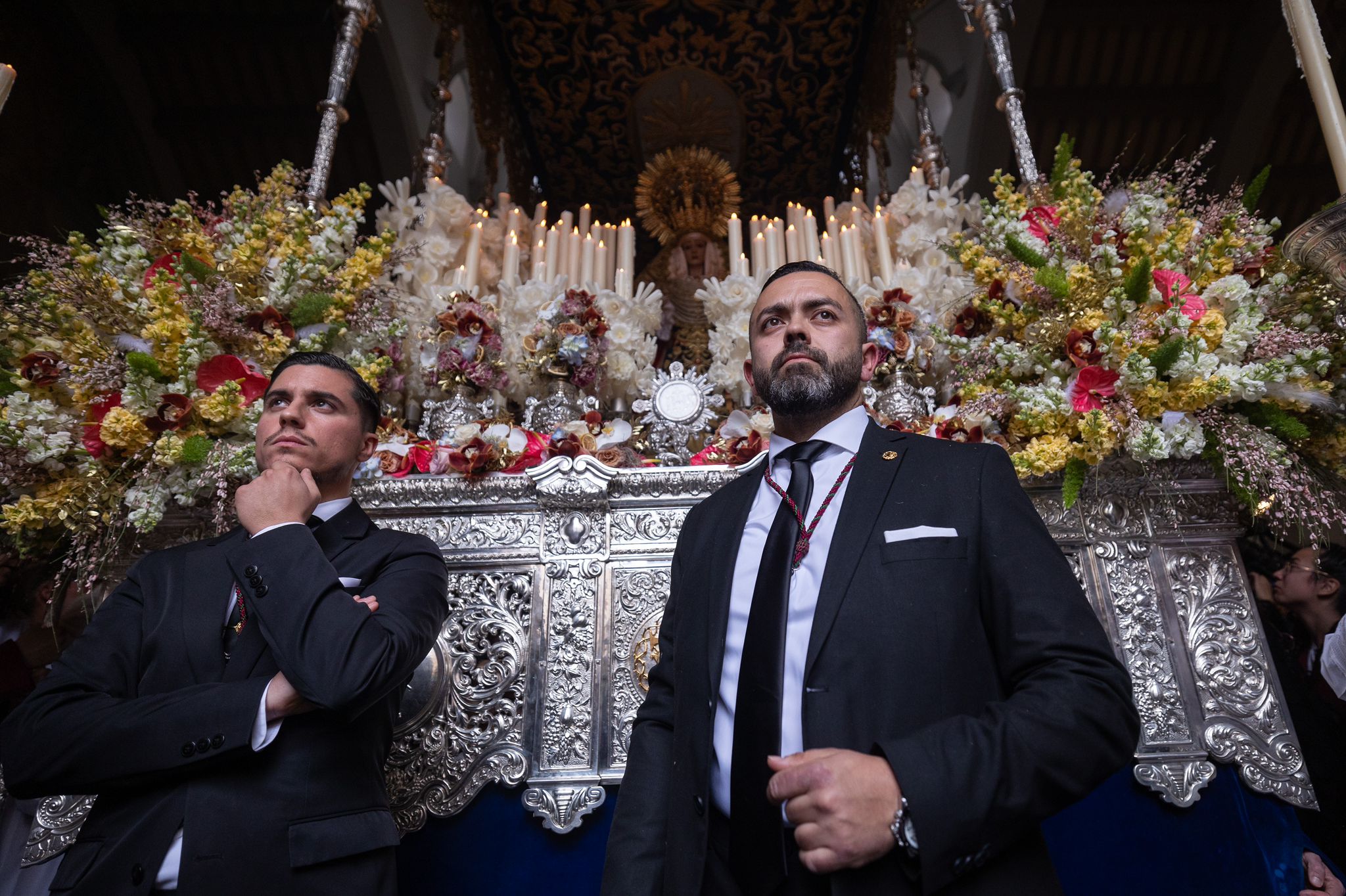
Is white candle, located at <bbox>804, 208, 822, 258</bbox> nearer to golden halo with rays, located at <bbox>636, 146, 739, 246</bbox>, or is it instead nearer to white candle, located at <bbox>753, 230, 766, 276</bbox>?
white candle, located at <bbox>753, 230, 766, 276</bbox>

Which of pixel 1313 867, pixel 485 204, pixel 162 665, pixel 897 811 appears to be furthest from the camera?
pixel 485 204

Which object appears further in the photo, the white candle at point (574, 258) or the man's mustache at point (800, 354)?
the white candle at point (574, 258)

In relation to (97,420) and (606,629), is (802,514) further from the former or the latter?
(97,420)

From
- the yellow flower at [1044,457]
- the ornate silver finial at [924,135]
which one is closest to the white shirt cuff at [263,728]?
the yellow flower at [1044,457]

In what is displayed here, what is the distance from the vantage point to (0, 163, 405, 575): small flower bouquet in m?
2.37

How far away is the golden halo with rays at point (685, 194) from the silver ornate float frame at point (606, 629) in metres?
3.48

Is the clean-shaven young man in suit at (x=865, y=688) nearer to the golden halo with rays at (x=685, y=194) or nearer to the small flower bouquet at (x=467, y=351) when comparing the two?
the small flower bouquet at (x=467, y=351)

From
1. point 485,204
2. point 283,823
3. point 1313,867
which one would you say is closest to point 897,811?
point 283,823

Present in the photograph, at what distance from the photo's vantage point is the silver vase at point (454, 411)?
299 centimetres

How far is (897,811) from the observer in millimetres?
1018

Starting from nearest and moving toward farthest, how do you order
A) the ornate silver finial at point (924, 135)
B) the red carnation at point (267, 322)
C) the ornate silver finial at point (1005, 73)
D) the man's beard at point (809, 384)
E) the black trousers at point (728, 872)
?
the black trousers at point (728, 872), the man's beard at point (809, 384), the red carnation at point (267, 322), the ornate silver finial at point (1005, 73), the ornate silver finial at point (924, 135)

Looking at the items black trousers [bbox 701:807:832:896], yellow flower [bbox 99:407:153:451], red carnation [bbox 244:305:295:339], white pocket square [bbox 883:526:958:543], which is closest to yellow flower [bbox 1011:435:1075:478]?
white pocket square [bbox 883:526:958:543]

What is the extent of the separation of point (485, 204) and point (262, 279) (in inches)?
103

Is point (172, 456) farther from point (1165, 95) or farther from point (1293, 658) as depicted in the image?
point (1165, 95)
